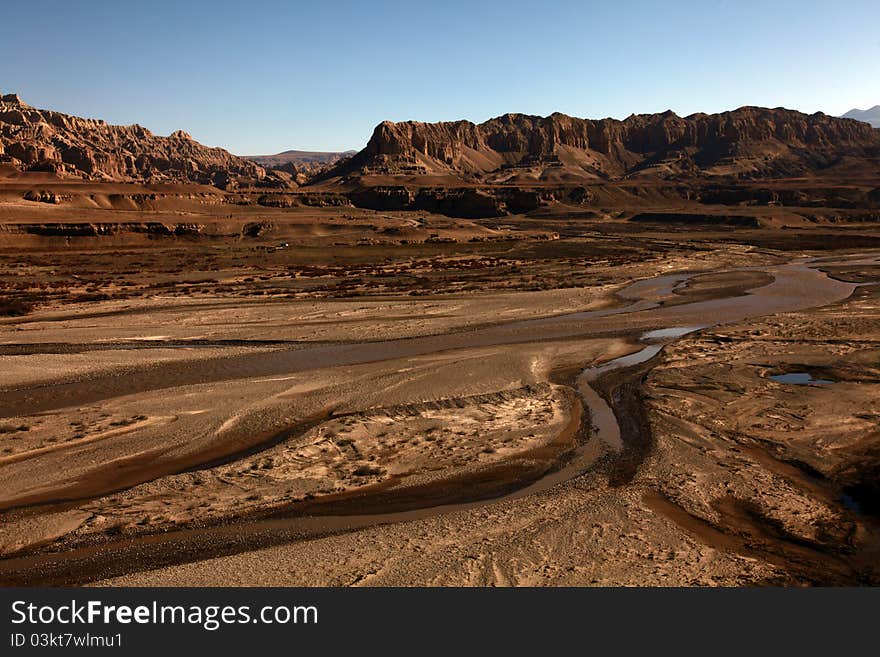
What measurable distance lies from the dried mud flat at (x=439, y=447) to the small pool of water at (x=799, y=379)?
254 mm

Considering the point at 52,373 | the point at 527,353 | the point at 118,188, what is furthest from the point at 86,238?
the point at 527,353

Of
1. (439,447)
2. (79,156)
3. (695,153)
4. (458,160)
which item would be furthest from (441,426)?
(695,153)

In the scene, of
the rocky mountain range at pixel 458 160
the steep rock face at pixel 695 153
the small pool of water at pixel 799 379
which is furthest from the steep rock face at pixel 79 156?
the small pool of water at pixel 799 379

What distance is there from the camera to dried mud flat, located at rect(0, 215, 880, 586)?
10.4 metres

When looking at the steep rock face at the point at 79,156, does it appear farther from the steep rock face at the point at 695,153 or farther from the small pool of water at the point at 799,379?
the small pool of water at the point at 799,379

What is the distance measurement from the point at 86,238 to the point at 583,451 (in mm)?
74397

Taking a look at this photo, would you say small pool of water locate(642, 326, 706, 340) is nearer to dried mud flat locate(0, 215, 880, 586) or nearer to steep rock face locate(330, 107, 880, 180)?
dried mud flat locate(0, 215, 880, 586)

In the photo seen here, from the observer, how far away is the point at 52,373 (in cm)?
2198

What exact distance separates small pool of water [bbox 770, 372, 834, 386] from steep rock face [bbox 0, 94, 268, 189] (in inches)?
4667

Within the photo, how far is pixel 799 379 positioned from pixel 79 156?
5656 inches

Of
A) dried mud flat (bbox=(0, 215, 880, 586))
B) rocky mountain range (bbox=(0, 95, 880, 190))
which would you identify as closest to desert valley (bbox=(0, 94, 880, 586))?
dried mud flat (bbox=(0, 215, 880, 586))

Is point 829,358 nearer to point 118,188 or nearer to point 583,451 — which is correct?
point 583,451

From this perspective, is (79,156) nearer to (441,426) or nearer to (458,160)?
(458,160)

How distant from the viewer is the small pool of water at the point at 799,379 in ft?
64.8
